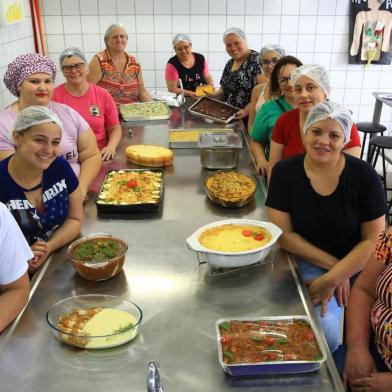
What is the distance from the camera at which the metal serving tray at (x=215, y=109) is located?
12.3 feet

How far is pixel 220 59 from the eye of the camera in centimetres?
590

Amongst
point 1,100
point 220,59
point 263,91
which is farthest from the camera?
point 220,59

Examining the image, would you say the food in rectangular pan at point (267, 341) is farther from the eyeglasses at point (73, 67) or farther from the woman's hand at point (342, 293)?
the eyeglasses at point (73, 67)

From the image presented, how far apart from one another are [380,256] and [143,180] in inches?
50.6

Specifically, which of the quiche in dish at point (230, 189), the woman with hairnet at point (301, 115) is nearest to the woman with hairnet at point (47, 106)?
the quiche in dish at point (230, 189)

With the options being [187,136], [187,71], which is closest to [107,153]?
[187,136]

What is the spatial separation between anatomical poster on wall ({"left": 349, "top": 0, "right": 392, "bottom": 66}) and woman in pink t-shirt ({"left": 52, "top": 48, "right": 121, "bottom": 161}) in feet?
12.6

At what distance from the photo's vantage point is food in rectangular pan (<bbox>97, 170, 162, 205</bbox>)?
224 centimetres

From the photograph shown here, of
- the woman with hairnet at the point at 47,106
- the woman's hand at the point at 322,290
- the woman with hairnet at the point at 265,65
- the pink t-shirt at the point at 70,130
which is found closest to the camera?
the woman's hand at the point at 322,290

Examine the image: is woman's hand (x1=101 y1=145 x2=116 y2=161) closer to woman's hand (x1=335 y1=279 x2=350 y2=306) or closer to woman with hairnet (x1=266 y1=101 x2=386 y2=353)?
woman with hairnet (x1=266 y1=101 x2=386 y2=353)

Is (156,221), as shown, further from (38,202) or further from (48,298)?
(48,298)

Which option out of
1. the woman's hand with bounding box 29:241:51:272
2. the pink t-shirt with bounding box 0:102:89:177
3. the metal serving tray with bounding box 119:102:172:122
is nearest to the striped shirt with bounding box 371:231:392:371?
the woman's hand with bounding box 29:241:51:272

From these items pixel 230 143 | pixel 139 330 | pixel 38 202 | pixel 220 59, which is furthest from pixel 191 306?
pixel 220 59

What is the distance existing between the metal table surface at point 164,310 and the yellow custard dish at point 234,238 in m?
0.10
